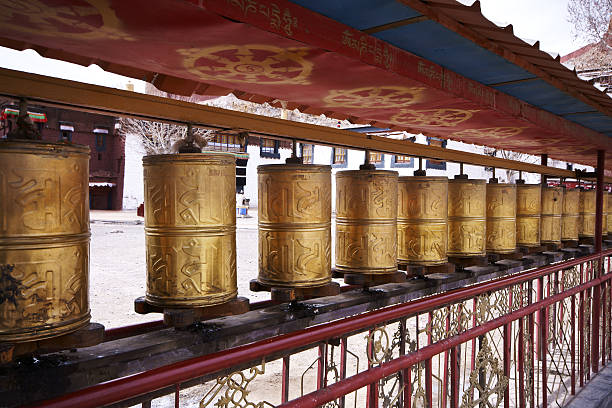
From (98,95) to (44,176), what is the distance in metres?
0.34

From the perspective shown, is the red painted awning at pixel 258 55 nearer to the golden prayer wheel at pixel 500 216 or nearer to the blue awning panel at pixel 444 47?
the blue awning panel at pixel 444 47

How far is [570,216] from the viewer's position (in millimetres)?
5070

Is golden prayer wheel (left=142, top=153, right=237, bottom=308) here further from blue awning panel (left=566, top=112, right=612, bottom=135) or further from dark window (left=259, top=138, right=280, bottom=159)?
dark window (left=259, top=138, right=280, bottom=159)

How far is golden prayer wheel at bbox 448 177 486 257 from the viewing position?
10.6 ft

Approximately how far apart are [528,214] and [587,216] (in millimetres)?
2196

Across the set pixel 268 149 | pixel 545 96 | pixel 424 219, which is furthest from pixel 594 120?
pixel 268 149

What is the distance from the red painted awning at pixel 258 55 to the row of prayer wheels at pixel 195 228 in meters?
0.39

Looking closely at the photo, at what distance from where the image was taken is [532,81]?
267 centimetres

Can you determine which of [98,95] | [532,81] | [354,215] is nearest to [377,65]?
[354,215]

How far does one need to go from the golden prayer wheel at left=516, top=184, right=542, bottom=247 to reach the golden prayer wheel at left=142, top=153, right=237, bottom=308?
3148 mm

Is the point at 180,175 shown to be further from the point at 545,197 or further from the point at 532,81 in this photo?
the point at 545,197

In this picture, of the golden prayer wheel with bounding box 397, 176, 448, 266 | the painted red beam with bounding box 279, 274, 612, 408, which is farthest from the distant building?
the painted red beam with bounding box 279, 274, 612, 408

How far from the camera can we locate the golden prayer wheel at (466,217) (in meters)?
3.24

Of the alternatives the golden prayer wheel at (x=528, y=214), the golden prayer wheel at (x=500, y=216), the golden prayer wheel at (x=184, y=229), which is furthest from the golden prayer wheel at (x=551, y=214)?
the golden prayer wheel at (x=184, y=229)
